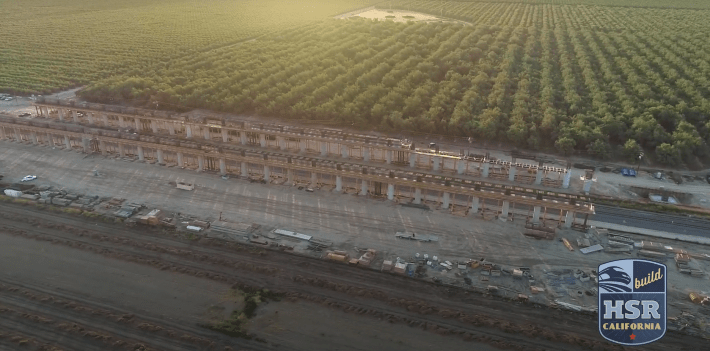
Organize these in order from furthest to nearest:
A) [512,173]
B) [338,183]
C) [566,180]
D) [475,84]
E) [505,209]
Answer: [475,84] < [512,173] < [566,180] < [338,183] < [505,209]

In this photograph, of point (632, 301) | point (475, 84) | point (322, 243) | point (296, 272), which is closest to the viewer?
point (632, 301)

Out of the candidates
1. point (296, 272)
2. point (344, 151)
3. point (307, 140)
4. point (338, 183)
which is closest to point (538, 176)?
point (338, 183)

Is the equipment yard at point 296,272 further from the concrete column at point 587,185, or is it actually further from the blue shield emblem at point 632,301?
the blue shield emblem at point 632,301

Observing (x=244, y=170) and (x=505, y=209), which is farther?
(x=244, y=170)

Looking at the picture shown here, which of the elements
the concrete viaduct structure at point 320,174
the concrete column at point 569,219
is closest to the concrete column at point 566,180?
the concrete viaduct structure at point 320,174

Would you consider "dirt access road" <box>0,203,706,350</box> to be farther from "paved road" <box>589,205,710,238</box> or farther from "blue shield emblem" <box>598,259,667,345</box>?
"blue shield emblem" <box>598,259,667,345</box>

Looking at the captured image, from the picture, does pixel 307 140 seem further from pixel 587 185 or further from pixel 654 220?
pixel 654 220

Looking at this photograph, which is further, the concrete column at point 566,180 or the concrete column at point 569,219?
the concrete column at point 566,180
